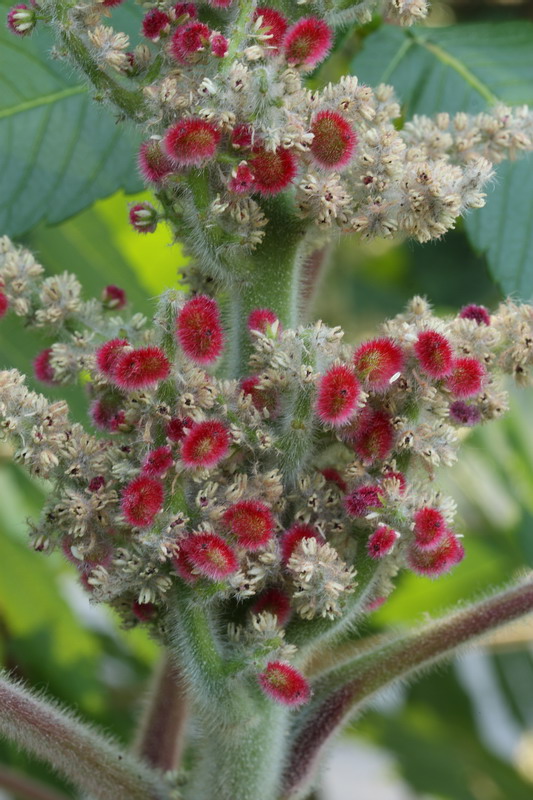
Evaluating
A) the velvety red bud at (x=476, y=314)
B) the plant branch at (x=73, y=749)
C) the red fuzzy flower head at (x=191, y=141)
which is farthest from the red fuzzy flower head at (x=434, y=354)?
the plant branch at (x=73, y=749)

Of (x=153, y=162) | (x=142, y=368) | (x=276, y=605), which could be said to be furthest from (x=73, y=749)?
(x=153, y=162)

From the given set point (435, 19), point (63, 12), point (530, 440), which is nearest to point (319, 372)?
point (63, 12)

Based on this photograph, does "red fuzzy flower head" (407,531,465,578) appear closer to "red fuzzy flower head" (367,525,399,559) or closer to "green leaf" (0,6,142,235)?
"red fuzzy flower head" (367,525,399,559)

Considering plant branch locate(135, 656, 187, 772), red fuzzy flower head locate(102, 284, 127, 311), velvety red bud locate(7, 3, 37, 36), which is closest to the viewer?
velvety red bud locate(7, 3, 37, 36)

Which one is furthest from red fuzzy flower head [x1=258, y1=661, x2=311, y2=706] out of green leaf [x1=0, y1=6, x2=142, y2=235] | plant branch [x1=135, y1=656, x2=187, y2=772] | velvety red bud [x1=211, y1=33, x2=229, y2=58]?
green leaf [x1=0, y1=6, x2=142, y2=235]

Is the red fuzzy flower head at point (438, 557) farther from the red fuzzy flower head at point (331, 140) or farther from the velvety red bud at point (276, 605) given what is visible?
the red fuzzy flower head at point (331, 140)

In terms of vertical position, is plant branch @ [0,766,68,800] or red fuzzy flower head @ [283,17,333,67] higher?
red fuzzy flower head @ [283,17,333,67]

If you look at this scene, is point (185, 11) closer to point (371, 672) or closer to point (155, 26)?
point (155, 26)
